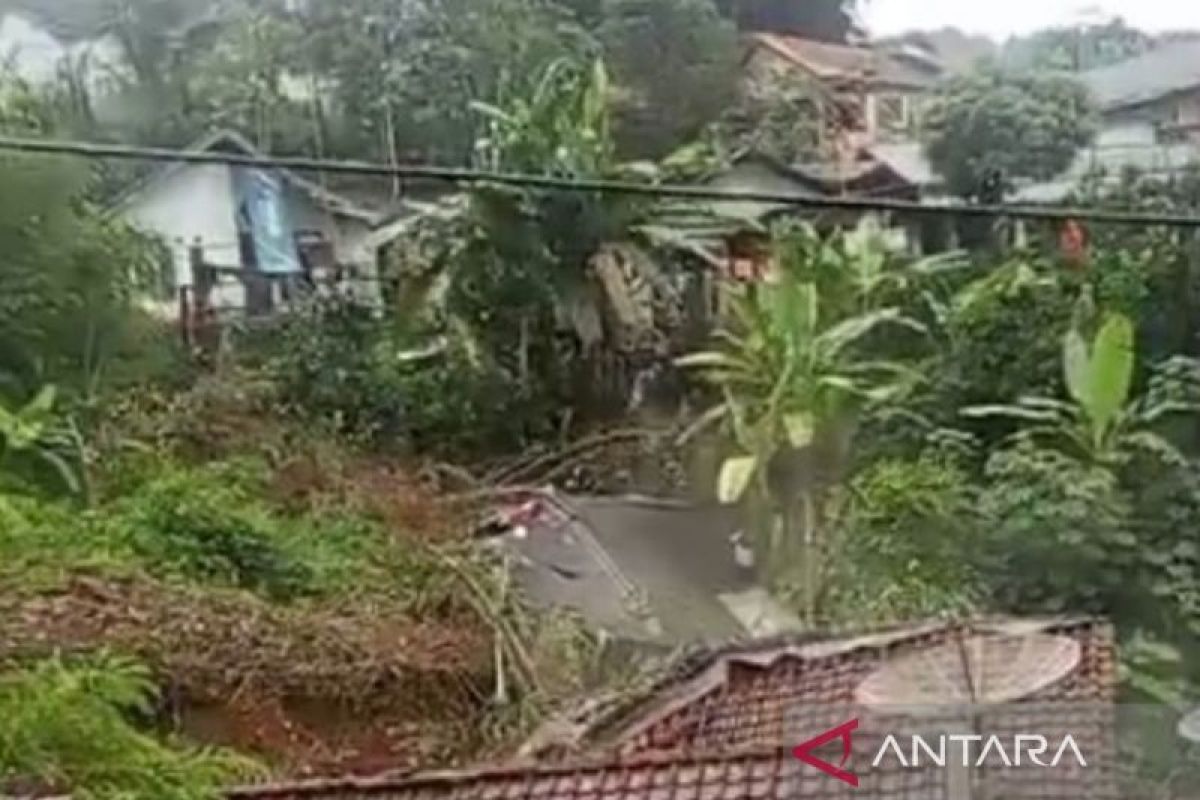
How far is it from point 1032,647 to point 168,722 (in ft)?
2.63

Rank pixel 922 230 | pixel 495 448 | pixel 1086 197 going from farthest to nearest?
pixel 495 448 → pixel 922 230 → pixel 1086 197

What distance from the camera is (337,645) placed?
7.26 feet

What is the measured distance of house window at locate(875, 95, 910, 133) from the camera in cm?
211

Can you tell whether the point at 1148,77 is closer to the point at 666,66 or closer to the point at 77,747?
the point at 666,66

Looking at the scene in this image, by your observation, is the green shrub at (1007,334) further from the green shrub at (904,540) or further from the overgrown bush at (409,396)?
the overgrown bush at (409,396)

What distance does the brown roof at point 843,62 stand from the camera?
6.76ft

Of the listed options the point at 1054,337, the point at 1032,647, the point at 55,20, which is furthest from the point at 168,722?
the point at 1054,337

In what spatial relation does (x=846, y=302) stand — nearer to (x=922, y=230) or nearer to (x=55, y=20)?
(x=922, y=230)

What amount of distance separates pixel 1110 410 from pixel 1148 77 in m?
0.38

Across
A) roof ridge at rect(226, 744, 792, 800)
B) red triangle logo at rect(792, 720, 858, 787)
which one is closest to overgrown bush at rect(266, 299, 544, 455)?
roof ridge at rect(226, 744, 792, 800)

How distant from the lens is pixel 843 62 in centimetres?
213

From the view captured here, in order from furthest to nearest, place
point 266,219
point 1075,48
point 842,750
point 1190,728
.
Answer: point 266,219, point 1075,48, point 1190,728, point 842,750

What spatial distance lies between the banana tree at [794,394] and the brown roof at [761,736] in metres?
0.40

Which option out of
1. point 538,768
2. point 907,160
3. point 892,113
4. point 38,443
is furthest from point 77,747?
point 38,443
